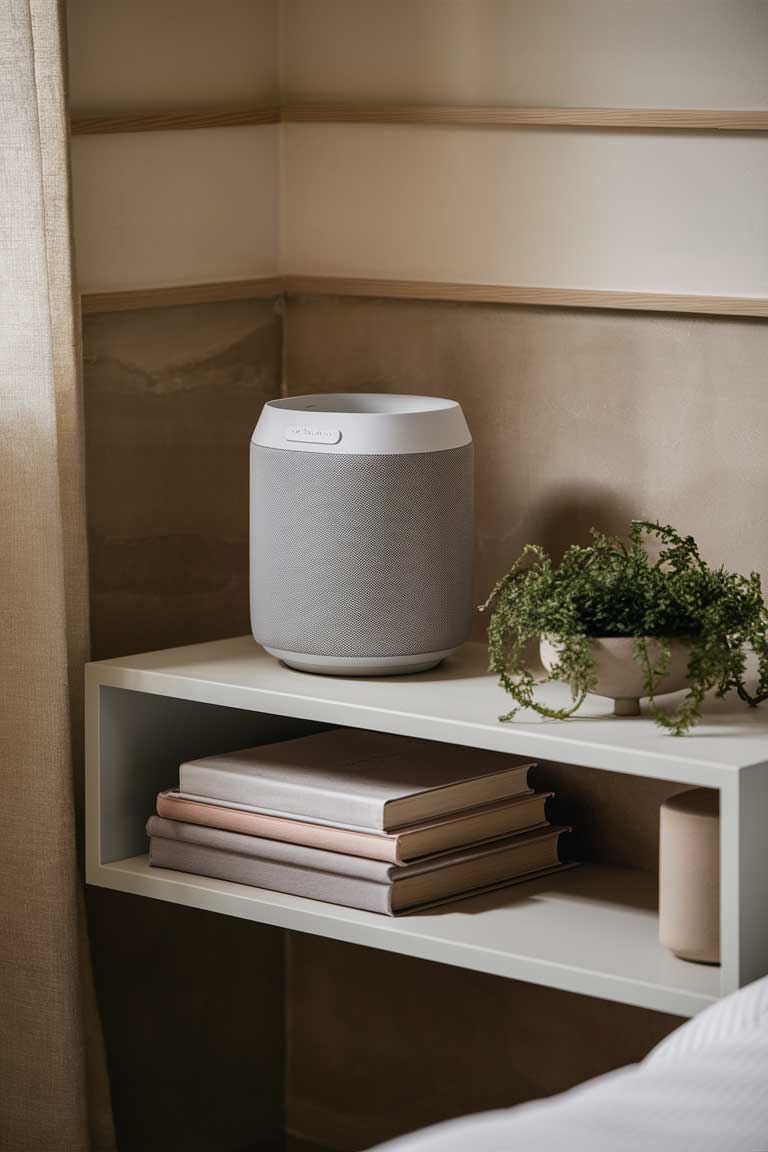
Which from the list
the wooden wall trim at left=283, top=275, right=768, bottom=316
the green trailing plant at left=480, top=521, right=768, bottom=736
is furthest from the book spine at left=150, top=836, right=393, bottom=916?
the wooden wall trim at left=283, top=275, right=768, bottom=316

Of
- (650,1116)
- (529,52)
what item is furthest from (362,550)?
(650,1116)

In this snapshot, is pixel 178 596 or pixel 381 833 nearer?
pixel 381 833

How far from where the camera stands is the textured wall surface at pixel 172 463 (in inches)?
A: 70.6

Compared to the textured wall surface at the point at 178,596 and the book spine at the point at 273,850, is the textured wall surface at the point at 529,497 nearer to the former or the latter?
the textured wall surface at the point at 178,596

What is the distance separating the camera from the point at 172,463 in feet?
6.12

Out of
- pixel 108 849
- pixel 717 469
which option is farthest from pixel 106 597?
pixel 717 469

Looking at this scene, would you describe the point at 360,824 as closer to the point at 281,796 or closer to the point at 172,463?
the point at 281,796

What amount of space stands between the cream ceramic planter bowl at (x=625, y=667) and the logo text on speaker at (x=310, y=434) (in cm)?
28

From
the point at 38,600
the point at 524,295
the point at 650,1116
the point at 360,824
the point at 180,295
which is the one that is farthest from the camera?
the point at 180,295

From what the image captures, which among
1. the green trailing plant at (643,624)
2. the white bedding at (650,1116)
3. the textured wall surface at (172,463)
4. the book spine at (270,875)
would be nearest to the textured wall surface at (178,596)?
the textured wall surface at (172,463)

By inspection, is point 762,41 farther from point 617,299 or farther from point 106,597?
point 106,597

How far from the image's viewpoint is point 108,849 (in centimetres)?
165

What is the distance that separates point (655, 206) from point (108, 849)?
0.85 m

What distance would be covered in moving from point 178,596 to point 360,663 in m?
0.43
